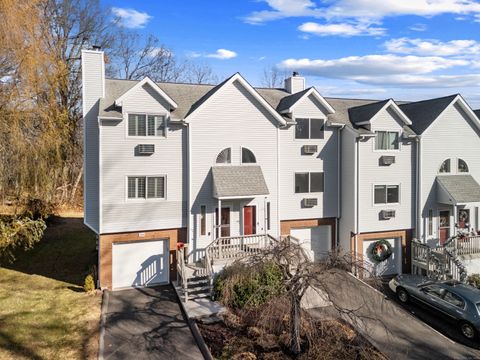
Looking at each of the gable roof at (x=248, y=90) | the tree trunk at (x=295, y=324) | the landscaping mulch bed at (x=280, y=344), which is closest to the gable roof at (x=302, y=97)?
the gable roof at (x=248, y=90)

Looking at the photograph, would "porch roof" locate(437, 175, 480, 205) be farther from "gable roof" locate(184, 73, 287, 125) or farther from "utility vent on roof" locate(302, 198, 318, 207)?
"gable roof" locate(184, 73, 287, 125)

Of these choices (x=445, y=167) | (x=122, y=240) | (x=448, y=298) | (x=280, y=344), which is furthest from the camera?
(x=445, y=167)

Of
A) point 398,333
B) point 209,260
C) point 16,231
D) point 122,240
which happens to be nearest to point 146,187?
point 122,240

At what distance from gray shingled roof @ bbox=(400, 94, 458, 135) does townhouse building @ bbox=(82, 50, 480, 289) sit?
80mm

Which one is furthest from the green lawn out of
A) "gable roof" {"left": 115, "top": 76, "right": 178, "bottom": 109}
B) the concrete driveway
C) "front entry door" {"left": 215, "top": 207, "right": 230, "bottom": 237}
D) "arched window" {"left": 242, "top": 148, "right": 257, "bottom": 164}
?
"arched window" {"left": 242, "top": 148, "right": 257, "bottom": 164}

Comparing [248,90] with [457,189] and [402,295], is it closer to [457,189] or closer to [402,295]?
[402,295]

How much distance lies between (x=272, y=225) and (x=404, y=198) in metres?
7.67

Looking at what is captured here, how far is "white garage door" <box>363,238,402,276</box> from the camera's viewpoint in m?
19.7

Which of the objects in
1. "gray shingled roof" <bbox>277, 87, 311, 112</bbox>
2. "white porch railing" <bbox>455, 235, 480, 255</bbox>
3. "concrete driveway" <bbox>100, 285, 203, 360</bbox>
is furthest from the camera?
"white porch railing" <bbox>455, 235, 480, 255</bbox>

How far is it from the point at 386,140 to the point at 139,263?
14418 mm

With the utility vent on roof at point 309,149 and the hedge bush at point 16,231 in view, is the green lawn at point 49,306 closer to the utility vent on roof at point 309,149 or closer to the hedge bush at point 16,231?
the hedge bush at point 16,231

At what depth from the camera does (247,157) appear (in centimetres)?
1823

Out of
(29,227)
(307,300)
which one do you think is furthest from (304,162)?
(29,227)

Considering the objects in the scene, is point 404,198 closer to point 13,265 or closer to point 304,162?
point 304,162
